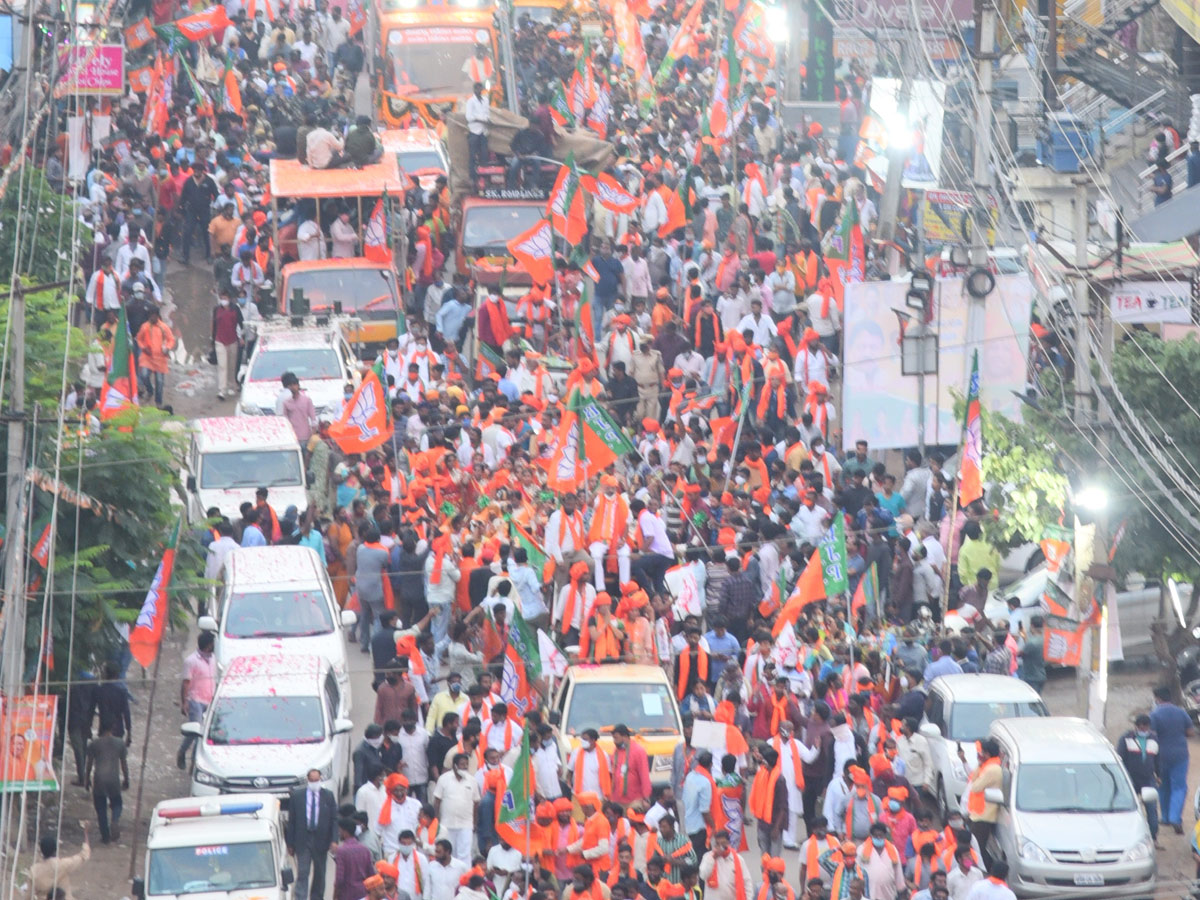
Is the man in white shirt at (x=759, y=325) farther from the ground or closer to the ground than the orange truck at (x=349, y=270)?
closer to the ground

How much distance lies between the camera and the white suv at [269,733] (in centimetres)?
2073

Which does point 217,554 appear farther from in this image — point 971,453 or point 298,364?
point 971,453

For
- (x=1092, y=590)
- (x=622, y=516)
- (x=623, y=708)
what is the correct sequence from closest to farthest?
(x=623, y=708) < (x=1092, y=590) < (x=622, y=516)

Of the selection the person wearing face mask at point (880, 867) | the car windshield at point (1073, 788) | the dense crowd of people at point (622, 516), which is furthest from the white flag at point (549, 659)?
the car windshield at point (1073, 788)

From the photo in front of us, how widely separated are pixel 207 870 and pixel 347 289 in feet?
48.0

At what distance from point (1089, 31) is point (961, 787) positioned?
21.9 m

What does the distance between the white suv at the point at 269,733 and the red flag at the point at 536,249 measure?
9.53 meters

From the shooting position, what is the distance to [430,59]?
41.0 meters

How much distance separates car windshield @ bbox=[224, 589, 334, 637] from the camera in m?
23.0

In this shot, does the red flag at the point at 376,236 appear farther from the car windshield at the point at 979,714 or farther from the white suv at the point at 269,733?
the car windshield at the point at 979,714

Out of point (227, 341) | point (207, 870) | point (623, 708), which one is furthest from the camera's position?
point (227, 341)

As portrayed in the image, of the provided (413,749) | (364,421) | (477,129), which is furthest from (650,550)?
(477,129)

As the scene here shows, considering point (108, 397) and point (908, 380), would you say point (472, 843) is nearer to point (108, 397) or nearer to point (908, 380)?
point (108, 397)

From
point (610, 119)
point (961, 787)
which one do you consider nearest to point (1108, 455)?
point (961, 787)
